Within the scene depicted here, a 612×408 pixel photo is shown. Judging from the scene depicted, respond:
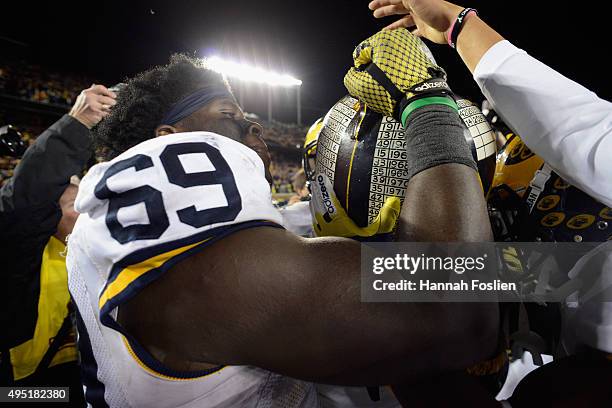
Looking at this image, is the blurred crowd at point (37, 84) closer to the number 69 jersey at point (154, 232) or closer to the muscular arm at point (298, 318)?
the number 69 jersey at point (154, 232)

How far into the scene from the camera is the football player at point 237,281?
2.52 ft

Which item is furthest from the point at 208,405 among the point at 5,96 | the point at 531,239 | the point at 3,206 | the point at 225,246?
the point at 5,96

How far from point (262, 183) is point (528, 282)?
3.38 feet

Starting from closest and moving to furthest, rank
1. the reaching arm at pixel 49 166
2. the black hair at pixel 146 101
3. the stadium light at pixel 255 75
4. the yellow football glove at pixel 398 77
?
the yellow football glove at pixel 398 77, the black hair at pixel 146 101, the reaching arm at pixel 49 166, the stadium light at pixel 255 75

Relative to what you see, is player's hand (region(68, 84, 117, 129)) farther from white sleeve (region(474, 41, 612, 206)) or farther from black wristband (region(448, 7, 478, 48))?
white sleeve (region(474, 41, 612, 206))

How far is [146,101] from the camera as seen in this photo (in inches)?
58.3

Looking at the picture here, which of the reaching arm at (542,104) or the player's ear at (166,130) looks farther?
the player's ear at (166,130)

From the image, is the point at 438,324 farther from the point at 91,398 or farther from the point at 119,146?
the point at 119,146

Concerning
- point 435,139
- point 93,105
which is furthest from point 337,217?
point 93,105

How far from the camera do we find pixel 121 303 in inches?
31.7

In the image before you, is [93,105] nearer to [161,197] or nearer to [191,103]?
[191,103]

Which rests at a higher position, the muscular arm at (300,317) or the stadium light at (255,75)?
the muscular arm at (300,317)

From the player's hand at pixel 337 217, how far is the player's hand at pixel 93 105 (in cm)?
161

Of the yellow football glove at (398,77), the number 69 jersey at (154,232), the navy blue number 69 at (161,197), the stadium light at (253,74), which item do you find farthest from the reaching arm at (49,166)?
the stadium light at (253,74)
